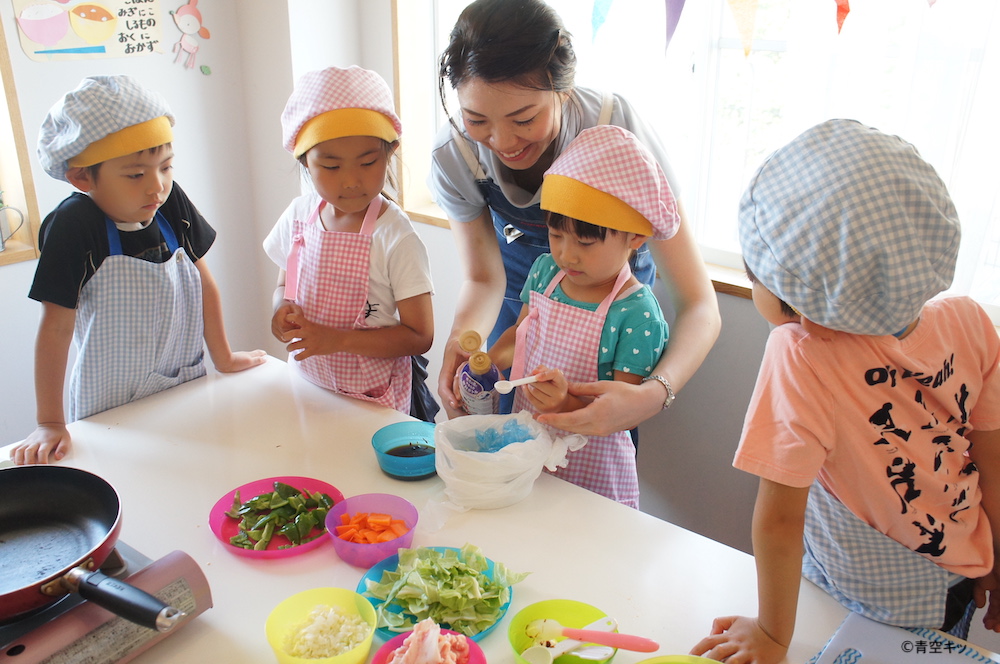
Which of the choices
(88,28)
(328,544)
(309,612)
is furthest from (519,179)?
(88,28)

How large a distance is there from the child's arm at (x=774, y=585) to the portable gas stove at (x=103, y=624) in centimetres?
63

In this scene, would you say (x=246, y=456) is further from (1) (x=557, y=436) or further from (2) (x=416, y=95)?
(2) (x=416, y=95)

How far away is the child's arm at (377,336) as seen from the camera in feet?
4.91

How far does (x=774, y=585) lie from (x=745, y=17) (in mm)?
1399

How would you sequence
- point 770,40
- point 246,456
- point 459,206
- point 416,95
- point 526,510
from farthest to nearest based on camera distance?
point 416,95 → point 770,40 → point 459,206 → point 246,456 → point 526,510

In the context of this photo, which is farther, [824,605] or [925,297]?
[824,605]

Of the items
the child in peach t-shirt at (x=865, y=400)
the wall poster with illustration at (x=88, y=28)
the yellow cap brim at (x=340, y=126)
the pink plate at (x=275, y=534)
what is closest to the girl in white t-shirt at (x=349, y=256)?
the yellow cap brim at (x=340, y=126)

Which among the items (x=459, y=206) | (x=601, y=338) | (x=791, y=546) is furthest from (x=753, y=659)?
(x=459, y=206)

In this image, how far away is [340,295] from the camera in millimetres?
1585

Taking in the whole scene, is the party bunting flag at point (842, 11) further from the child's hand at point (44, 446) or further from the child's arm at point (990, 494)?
the child's hand at point (44, 446)

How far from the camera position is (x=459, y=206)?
5.38 ft

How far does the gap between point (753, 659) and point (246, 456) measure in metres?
0.90

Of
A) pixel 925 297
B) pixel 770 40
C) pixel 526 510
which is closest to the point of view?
pixel 925 297

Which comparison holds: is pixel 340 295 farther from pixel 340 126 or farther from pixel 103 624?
pixel 103 624
